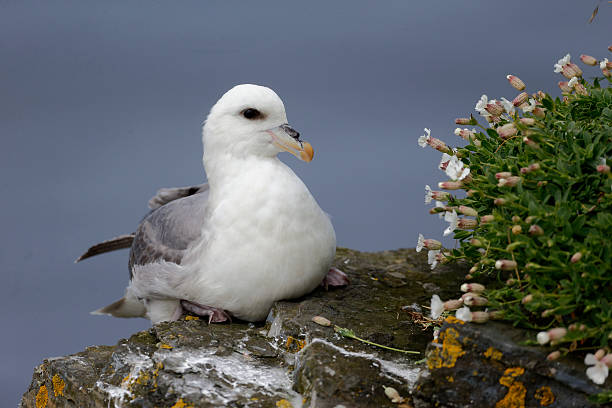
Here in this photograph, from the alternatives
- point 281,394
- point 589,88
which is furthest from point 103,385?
point 589,88

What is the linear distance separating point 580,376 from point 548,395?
168mm

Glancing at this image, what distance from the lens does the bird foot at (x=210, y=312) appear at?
4586 mm

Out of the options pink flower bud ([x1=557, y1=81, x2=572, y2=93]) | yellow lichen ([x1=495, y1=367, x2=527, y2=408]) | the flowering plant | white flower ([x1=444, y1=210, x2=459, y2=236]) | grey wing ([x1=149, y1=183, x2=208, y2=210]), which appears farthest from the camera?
grey wing ([x1=149, y1=183, x2=208, y2=210])

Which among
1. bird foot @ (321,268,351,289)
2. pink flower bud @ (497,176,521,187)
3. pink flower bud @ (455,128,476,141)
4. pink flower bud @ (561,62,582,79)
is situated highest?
pink flower bud @ (561,62,582,79)

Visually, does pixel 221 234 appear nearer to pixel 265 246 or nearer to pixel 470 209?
pixel 265 246

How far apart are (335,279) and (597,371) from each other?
7.26 feet

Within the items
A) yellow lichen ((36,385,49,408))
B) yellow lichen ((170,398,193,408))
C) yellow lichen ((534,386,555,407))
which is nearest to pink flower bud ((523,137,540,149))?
yellow lichen ((534,386,555,407))

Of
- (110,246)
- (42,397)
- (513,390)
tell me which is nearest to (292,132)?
(110,246)

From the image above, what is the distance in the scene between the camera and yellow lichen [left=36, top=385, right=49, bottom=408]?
4.58 metres

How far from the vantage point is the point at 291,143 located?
4.58 meters

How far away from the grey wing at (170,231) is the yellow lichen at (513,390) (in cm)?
215

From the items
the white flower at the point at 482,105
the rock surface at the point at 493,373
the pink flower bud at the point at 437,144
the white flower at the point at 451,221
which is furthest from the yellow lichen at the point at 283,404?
the white flower at the point at 482,105

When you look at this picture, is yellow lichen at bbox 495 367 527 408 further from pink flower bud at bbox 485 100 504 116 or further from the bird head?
the bird head

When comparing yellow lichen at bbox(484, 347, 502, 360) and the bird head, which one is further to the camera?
the bird head
